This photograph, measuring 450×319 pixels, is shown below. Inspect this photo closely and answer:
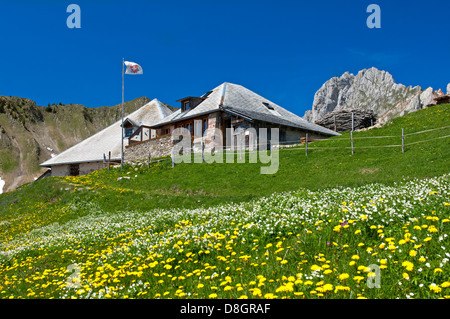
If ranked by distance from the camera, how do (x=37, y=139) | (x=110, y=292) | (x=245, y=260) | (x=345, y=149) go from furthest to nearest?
(x=37, y=139), (x=345, y=149), (x=245, y=260), (x=110, y=292)

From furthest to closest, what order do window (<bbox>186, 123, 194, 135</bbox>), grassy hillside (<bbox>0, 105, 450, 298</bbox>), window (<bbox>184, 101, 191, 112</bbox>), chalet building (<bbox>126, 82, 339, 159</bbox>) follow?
window (<bbox>184, 101, 191, 112</bbox>)
window (<bbox>186, 123, 194, 135</bbox>)
chalet building (<bbox>126, 82, 339, 159</bbox>)
grassy hillside (<bbox>0, 105, 450, 298</bbox>)

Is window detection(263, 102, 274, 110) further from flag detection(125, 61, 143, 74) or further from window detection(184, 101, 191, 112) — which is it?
flag detection(125, 61, 143, 74)

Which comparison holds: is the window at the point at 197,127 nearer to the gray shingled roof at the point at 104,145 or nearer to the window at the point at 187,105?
the window at the point at 187,105

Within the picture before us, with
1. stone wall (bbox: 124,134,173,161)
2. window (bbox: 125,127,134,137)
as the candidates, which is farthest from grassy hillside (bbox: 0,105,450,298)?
window (bbox: 125,127,134,137)

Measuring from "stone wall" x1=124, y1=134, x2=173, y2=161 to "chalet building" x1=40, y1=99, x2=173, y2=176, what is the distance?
316 centimetres

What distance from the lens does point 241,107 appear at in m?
39.1

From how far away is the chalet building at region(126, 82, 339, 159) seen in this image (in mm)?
35781

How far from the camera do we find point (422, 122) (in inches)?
1256

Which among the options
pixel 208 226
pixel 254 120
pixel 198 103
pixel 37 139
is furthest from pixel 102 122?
pixel 208 226

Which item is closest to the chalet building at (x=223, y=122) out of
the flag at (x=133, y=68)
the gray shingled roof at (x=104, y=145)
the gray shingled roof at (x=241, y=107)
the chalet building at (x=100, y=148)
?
the gray shingled roof at (x=241, y=107)

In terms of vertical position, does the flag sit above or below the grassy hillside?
above

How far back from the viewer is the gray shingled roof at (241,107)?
36569mm
